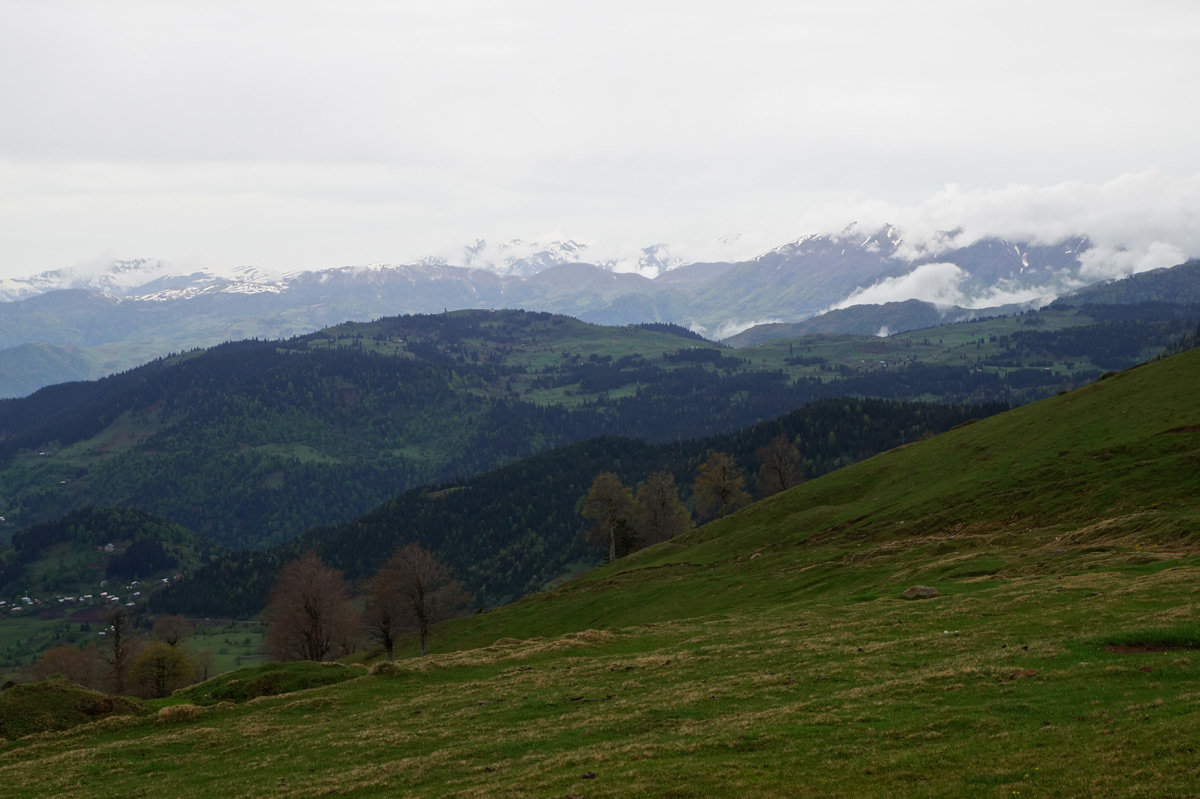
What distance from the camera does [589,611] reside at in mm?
98000

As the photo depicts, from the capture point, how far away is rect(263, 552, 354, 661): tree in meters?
107

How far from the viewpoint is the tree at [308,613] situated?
107 m

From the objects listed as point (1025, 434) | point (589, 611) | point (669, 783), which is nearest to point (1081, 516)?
point (1025, 434)

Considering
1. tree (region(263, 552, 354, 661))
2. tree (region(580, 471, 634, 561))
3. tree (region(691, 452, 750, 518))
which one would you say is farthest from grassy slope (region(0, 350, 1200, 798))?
tree (region(691, 452, 750, 518))

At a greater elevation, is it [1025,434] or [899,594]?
[1025,434]

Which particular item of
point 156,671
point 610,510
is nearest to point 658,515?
point 610,510

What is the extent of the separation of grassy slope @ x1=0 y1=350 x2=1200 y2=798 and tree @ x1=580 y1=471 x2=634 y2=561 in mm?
62425

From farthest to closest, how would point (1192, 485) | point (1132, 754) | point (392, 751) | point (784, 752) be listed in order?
Result: point (1192, 485) → point (392, 751) → point (784, 752) → point (1132, 754)

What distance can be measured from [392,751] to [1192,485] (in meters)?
69.1

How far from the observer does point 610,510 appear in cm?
15375

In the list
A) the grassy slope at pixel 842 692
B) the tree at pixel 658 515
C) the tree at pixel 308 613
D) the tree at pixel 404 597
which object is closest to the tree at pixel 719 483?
the tree at pixel 658 515

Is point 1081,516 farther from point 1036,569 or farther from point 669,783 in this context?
point 669,783

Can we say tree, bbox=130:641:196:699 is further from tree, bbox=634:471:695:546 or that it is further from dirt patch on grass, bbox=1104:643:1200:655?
dirt patch on grass, bbox=1104:643:1200:655

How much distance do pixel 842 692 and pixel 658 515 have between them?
12482 centimetres
